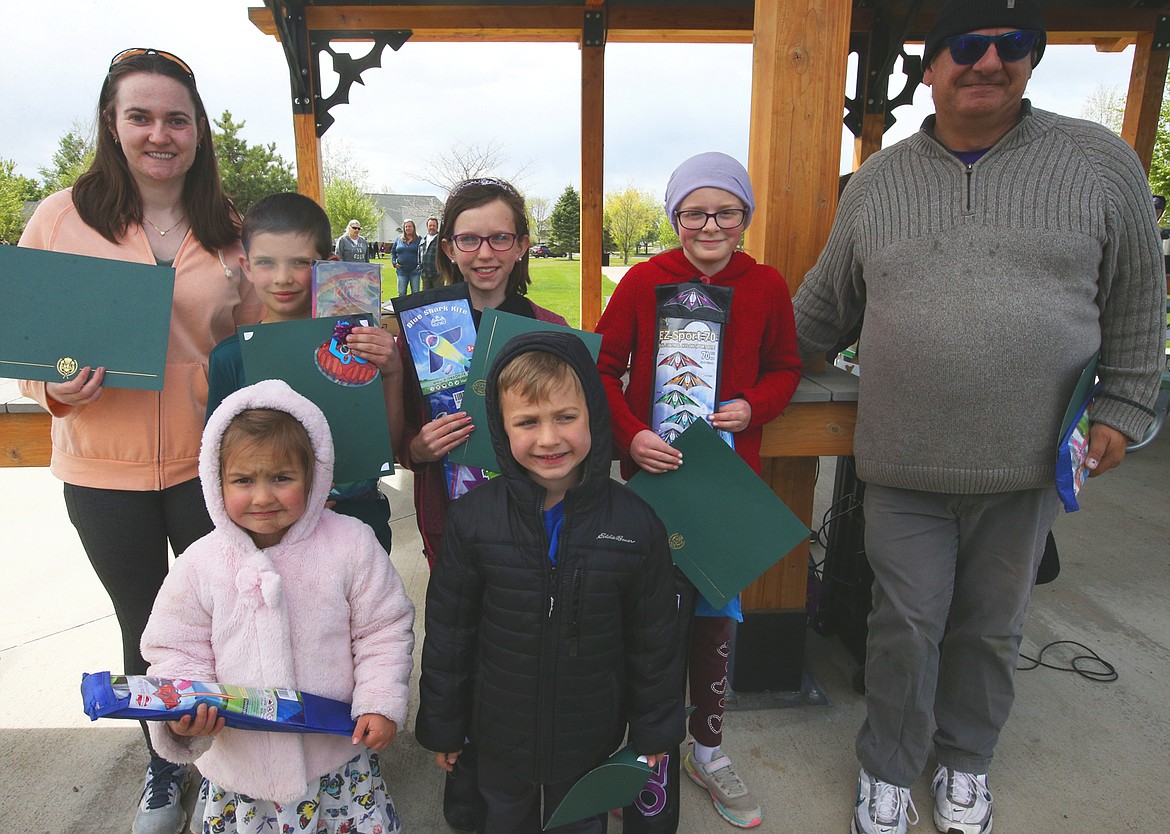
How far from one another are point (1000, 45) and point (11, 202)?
139 feet

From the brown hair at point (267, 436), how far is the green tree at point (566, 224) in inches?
1809

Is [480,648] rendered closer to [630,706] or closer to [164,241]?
[630,706]

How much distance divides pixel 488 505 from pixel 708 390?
67 centimetres

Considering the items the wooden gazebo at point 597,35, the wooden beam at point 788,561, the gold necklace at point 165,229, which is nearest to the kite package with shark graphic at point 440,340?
the gold necklace at point 165,229

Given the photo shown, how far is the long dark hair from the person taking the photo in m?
1.68

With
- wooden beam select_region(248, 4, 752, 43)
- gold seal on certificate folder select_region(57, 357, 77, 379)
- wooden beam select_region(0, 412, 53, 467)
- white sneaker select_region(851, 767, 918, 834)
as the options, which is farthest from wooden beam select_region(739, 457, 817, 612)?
wooden beam select_region(248, 4, 752, 43)

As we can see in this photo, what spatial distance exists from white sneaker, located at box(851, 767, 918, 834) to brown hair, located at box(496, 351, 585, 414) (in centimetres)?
150

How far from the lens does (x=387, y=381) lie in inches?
71.3

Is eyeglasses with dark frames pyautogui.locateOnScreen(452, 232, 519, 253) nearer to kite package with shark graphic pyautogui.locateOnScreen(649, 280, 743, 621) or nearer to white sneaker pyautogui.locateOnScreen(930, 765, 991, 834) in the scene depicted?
kite package with shark graphic pyautogui.locateOnScreen(649, 280, 743, 621)

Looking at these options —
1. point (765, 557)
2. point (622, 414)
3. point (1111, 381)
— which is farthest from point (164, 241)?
point (1111, 381)

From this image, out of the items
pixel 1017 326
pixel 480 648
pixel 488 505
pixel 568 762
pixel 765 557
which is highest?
pixel 1017 326

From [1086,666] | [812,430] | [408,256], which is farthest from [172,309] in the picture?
[408,256]

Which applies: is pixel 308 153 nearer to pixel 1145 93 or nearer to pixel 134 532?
pixel 134 532

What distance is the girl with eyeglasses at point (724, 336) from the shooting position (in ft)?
5.83
